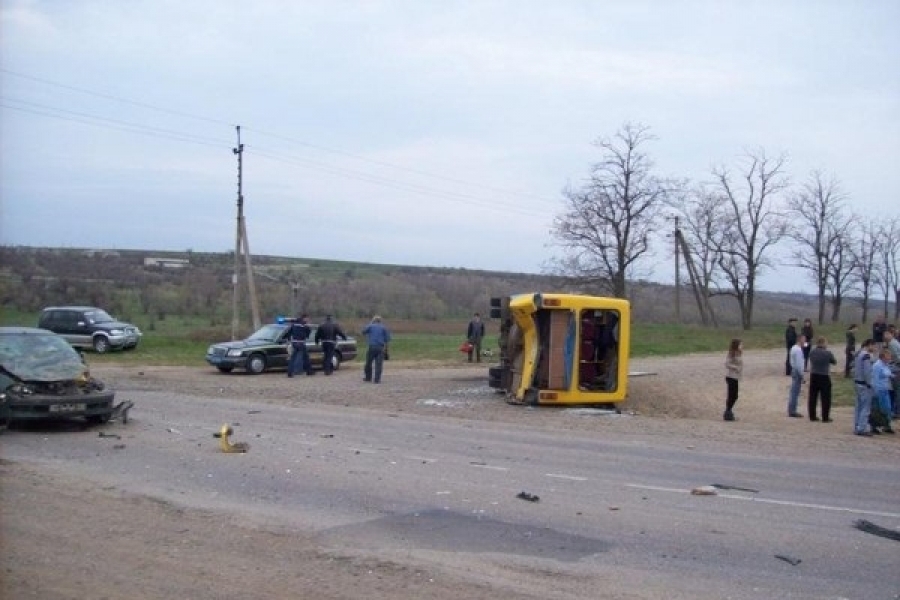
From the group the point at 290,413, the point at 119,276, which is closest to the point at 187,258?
the point at 119,276

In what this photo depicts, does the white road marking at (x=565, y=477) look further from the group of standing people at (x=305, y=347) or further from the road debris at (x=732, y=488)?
the group of standing people at (x=305, y=347)

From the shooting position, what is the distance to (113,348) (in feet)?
116

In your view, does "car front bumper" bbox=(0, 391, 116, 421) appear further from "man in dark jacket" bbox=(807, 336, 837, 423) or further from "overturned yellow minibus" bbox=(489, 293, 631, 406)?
"man in dark jacket" bbox=(807, 336, 837, 423)

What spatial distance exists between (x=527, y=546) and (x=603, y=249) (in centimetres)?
4241

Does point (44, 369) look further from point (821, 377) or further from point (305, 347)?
point (821, 377)

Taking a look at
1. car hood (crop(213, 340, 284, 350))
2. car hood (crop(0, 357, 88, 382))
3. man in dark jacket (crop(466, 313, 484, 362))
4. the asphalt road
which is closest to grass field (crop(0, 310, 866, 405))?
man in dark jacket (crop(466, 313, 484, 362))

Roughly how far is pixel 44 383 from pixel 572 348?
10.1m

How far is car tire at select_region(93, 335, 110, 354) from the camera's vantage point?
3525 cm

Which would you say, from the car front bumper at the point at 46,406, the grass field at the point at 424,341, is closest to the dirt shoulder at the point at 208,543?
the car front bumper at the point at 46,406

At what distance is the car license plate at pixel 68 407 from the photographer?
14109 millimetres

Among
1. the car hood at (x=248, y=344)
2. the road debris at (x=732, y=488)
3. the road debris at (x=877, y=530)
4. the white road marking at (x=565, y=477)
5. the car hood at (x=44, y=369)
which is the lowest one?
the white road marking at (x=565, y=477)

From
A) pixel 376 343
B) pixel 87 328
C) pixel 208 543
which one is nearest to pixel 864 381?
pixel 376 343

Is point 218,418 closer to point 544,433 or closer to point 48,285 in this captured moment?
point 544,433

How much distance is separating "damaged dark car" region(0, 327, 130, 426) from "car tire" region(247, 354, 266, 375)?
39.6 ft
